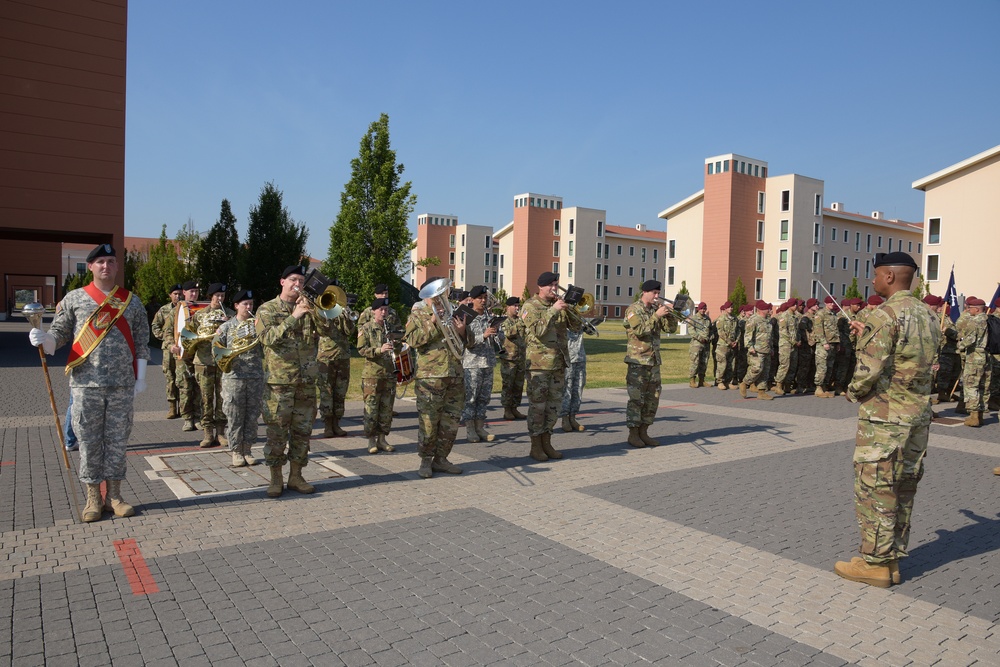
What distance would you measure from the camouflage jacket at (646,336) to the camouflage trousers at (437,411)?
3.01m

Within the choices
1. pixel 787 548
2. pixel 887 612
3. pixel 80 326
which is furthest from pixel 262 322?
pixel 887 612

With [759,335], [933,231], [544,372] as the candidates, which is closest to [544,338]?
[544,372]

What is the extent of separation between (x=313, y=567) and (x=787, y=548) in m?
3.78

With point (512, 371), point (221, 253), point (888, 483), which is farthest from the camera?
point (221, 253)

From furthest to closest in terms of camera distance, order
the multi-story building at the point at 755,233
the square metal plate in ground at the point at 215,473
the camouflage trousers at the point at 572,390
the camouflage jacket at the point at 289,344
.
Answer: the multi-story building at the point at 755,233
the camouflage trousers at the point at 572,390
the square metal plate in ground at the point at 215,473
the camouflage jacket at the point at 289,344

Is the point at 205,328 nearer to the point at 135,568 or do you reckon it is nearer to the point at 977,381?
the point at 135,568

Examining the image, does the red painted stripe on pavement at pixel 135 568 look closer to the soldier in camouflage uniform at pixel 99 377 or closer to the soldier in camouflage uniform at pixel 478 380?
the soldier in camouflage uniform at pixel 99 377

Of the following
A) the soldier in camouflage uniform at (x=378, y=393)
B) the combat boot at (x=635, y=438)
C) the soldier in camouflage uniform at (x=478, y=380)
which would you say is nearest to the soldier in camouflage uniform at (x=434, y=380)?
the soldier in camouflage uniform at (x=378, y=393)

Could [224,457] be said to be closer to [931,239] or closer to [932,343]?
[932,343]

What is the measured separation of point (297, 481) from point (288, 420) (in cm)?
67

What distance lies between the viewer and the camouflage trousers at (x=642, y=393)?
9.59m

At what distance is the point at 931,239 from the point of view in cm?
4278

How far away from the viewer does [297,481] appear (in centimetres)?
686

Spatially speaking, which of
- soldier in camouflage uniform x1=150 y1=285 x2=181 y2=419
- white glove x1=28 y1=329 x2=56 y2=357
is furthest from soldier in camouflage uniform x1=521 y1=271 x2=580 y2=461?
soldier in camouflage uniform x1=150 y1=285 x2=181 y2=419
